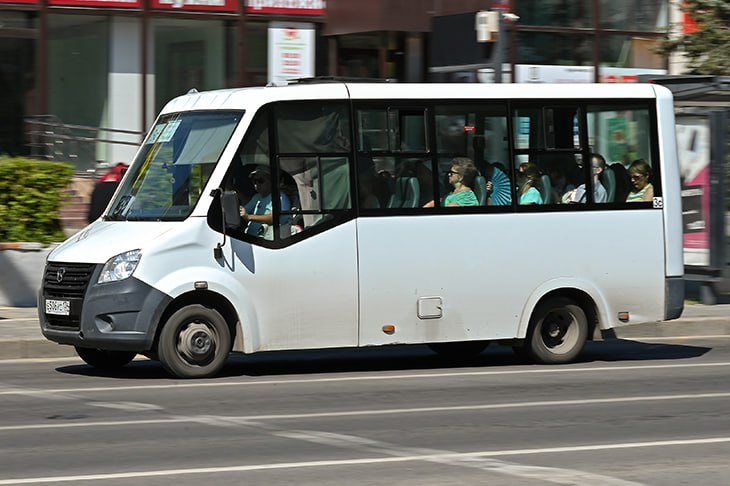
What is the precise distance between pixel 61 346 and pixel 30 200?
393 cm

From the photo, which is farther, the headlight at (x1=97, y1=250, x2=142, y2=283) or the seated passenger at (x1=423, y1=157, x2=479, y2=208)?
the seated passenger at (x1=423, y1=157, x2=479, y2=208)

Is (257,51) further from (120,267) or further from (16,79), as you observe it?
(120,267)

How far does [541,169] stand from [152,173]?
349 cm

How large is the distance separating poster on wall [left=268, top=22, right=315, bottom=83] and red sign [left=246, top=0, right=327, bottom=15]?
0.20m

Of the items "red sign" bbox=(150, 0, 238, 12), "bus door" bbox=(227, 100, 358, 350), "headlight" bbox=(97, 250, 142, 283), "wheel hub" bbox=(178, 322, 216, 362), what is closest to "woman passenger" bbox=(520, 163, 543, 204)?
"bus door" bbox=(227, 100, 358, 350)

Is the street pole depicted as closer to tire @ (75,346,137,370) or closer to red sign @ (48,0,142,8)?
tire @ (75,346,137,370)

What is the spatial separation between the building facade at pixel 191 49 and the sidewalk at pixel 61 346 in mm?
6013

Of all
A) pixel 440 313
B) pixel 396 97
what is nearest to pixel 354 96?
pixel 396 97

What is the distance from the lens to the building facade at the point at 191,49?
22.4m

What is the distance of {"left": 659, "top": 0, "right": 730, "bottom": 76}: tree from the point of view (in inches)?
961

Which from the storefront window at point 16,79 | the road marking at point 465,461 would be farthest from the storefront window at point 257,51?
the road marking at point 465,461

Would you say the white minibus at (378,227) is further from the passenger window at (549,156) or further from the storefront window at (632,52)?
the storefront window at (632,52)

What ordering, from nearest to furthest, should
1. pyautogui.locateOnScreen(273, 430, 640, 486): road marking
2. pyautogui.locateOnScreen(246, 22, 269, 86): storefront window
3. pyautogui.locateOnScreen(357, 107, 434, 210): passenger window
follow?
pyautogui.locateOnScreen(273, 430, 640, 486): road marking, pyautogui.locateOnScreen(357, 107, 434, 210): passenger window, pyautogui.locateOnScreen(246, 22, 269, 86): storefront window

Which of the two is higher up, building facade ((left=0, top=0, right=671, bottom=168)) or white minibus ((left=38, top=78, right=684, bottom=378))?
building facade ((left=0, top=0, right=671, bottom=168))
